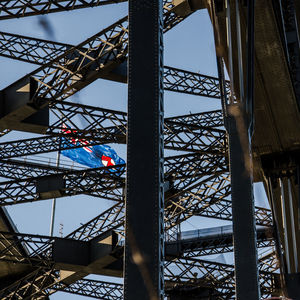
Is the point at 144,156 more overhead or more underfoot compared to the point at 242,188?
more underfoot

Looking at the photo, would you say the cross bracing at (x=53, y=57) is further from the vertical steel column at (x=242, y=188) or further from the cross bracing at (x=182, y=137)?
the vertical steel column at (x=242, y=188)

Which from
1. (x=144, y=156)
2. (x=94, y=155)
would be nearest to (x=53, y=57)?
(x=94, y=155)

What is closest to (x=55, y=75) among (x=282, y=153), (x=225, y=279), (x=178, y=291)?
(x=282, y=153)

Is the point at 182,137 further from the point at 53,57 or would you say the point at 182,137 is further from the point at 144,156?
the point at 144,156

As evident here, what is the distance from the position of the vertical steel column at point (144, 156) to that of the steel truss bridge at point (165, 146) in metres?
6.59

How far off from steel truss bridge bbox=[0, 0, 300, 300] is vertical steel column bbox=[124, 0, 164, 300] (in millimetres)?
6591

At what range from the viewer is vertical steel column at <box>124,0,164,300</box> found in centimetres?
997

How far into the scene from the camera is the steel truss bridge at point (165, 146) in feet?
78.5

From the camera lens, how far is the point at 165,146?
97.3ft

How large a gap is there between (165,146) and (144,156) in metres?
19.1

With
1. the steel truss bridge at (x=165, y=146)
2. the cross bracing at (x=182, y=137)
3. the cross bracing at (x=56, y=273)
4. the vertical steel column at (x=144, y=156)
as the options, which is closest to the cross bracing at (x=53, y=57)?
the steel truss bridge at (x=165, y=146)

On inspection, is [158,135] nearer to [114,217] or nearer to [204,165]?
[204,165]

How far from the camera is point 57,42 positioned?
30.6 m

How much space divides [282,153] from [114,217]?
9425 millimetres
